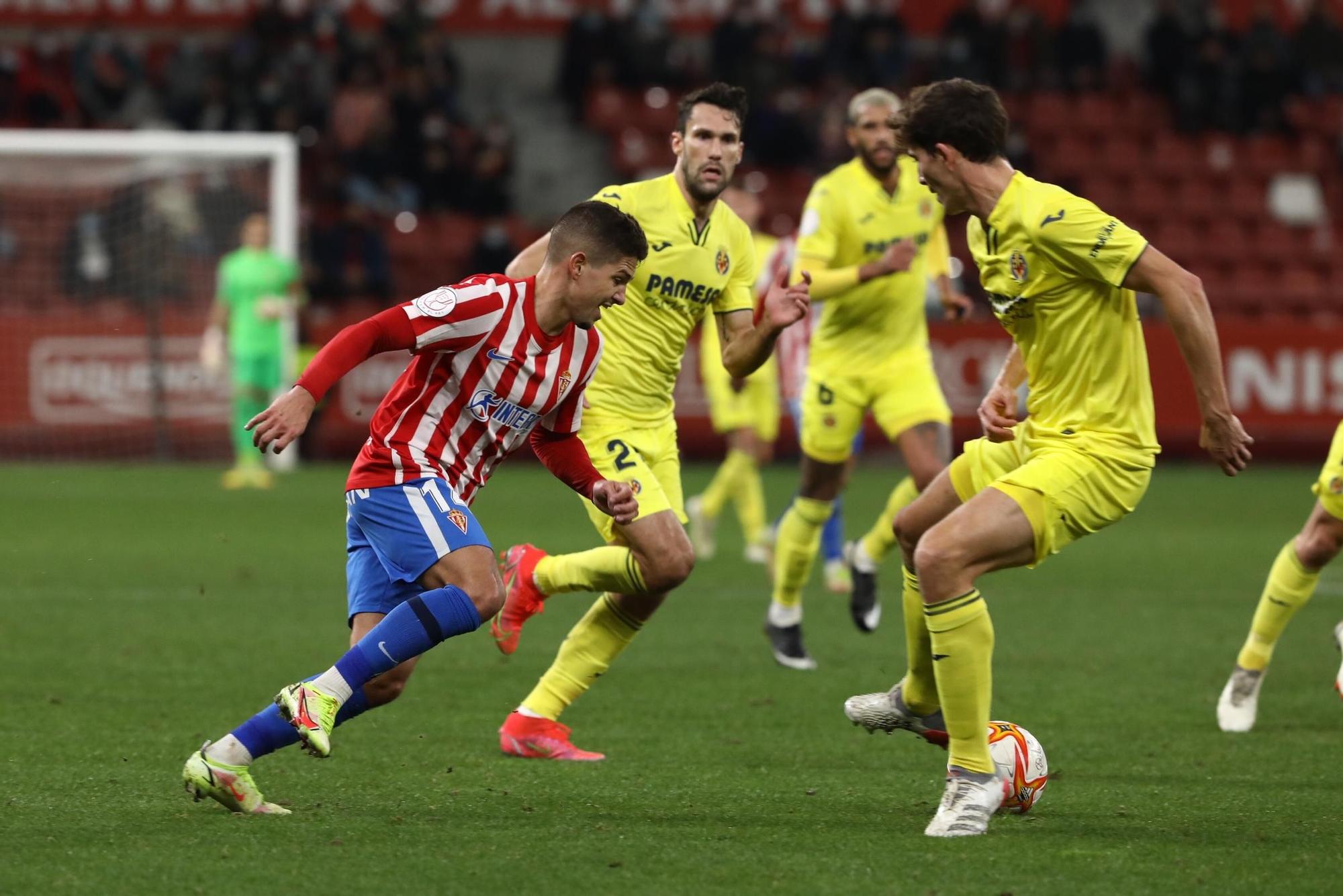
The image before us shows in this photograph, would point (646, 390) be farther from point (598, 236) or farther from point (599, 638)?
point (598, 236)

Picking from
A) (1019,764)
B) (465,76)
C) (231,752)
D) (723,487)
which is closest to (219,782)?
(231,752)

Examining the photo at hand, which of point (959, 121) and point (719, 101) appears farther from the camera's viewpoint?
point (719, 101)

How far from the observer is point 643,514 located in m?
6.23

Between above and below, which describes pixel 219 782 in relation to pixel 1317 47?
below

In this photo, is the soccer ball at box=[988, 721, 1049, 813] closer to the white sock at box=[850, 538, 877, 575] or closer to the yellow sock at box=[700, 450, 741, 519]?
the white sock at box=[850, 538, 877, 575]

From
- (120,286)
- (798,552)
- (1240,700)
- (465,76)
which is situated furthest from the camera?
(465,76)

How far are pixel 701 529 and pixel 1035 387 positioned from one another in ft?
23.6

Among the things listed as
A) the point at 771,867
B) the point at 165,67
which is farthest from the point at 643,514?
the point at 165,67

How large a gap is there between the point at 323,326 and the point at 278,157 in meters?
1.75

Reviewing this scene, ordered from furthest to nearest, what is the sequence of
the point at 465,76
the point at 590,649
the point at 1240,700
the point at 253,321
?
the point at 465,76 → the point at 253,321 → the point at 1240,700 → the point at 590,649

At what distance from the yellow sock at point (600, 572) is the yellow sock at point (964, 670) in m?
1.46

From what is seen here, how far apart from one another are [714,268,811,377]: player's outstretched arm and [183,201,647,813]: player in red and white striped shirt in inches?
22.5

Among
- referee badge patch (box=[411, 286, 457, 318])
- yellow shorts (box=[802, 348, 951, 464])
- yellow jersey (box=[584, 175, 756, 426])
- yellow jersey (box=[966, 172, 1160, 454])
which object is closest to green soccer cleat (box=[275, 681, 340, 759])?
referee badge patch (box=[411, 286, 457, 318])

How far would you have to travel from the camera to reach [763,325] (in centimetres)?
598
